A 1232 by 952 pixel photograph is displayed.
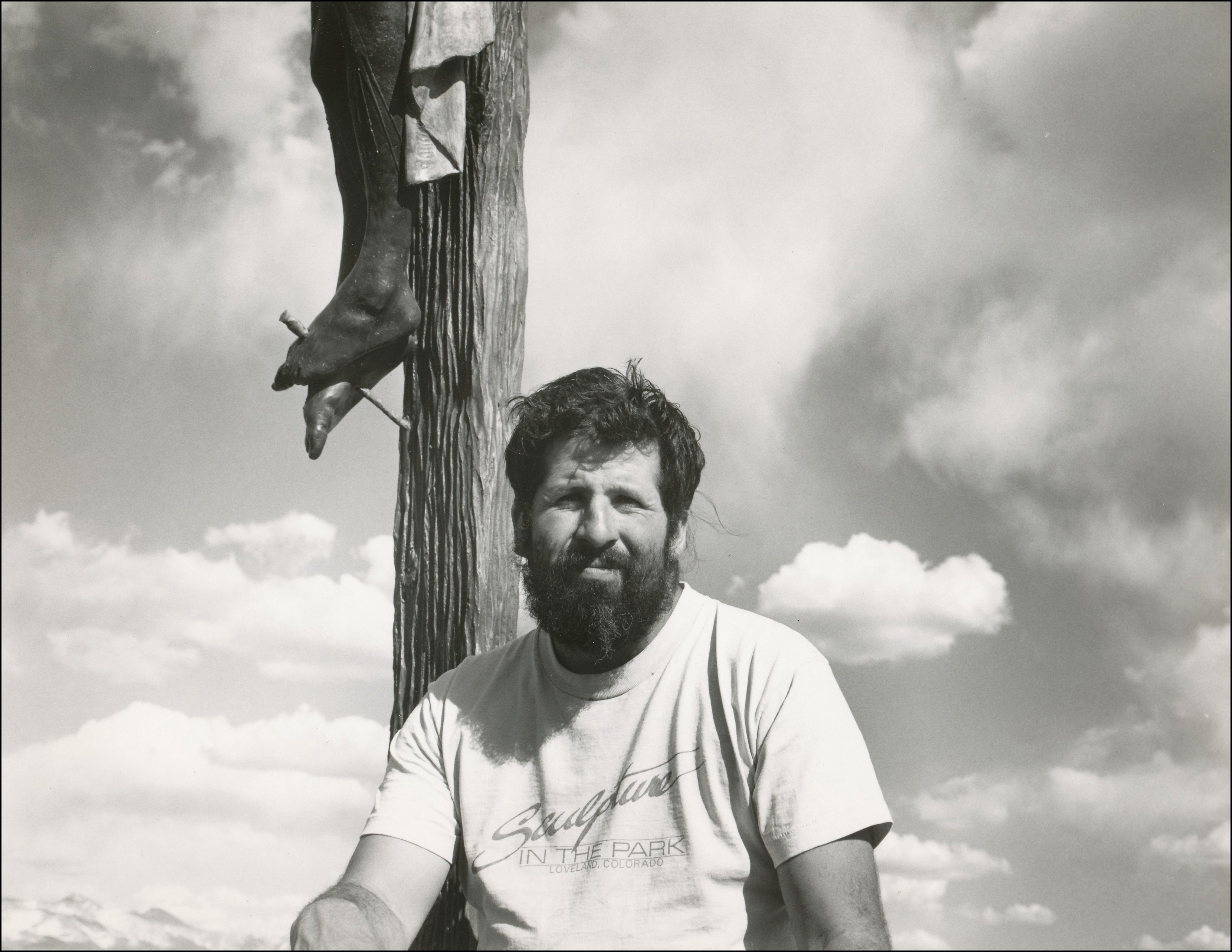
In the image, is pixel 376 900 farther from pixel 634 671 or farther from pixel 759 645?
pixel 759 645

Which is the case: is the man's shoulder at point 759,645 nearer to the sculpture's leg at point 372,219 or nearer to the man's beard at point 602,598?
the man's beard at point 602,598

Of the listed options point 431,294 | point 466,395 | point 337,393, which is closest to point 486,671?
point 466,395

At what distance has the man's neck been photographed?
2150mm

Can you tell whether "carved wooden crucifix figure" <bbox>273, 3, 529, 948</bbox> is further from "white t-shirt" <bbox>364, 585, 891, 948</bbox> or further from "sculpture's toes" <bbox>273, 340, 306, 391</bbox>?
"white t-shirt" <bbox>364, 585, 891, 948</bbox>

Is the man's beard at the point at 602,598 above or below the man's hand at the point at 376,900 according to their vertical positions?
above

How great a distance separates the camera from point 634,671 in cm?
214

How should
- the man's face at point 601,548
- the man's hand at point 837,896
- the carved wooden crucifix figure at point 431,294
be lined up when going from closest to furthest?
the man's hand at point 837,896, the man's face at point 601,548, the carved wooden crucifix figure at point 431,294

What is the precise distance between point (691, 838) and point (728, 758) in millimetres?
151

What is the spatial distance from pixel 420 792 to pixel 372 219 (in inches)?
52.6

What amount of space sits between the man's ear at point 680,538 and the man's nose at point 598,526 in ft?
0.53

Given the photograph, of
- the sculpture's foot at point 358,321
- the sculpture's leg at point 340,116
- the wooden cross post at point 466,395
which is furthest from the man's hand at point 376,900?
the sculpture's leg at point 340,116

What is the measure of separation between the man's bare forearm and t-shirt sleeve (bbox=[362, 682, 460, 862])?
13 cm

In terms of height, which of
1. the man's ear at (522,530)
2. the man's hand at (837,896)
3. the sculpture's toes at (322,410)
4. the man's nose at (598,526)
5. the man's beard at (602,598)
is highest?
the sculpture's toes at (322,410)

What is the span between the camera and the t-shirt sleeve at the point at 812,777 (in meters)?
1.80
